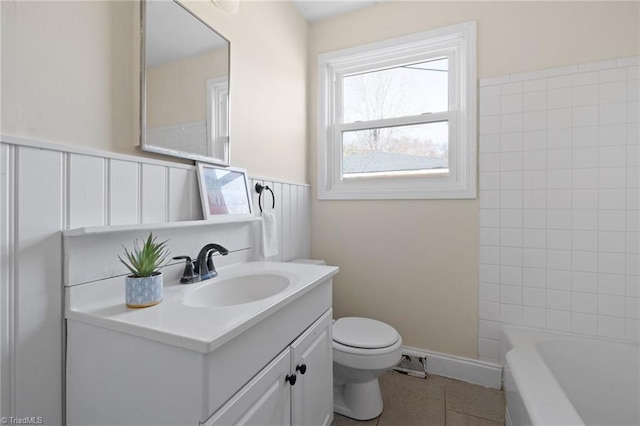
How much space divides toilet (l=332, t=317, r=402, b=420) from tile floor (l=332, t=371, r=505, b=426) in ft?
0.20

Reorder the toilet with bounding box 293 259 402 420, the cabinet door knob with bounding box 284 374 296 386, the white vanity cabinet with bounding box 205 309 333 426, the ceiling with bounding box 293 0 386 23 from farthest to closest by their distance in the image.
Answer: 1. the ceiling with bounding box 293 0 386 23
2. the toilet with bounding box 293 259 402 420
3. the cabinet door knob with bounding box 284 374 296 386
4. the white vanity cabinet with bounding box 205 309 333 426

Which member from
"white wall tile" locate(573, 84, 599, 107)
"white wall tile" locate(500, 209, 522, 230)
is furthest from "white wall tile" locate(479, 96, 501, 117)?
"white wall tile" locate(500, 209, 522, 230)

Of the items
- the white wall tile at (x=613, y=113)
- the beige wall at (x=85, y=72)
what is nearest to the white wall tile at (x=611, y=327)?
the white wall tile at (x=613, y=113)

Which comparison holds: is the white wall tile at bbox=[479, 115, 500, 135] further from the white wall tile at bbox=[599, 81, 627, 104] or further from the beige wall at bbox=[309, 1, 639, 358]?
the white wall tile at bbox=[599, 81, 627, 104]

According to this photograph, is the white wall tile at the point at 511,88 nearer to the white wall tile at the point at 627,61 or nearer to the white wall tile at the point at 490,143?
the white wall tile at the point at 490,143

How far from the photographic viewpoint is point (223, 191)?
1.34 meters

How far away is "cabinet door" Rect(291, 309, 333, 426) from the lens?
103 cm

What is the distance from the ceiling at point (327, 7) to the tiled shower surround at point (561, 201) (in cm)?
103

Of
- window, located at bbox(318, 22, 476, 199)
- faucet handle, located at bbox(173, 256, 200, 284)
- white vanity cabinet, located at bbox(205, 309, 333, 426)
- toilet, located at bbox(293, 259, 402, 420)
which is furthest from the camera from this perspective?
window, located at bbox(318, 22, 476, 199)

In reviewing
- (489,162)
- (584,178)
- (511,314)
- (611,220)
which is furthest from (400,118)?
(511,314)

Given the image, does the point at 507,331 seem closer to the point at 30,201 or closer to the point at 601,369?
the point at 601,369

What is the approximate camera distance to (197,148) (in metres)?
1.23

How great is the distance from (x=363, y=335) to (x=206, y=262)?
92cm

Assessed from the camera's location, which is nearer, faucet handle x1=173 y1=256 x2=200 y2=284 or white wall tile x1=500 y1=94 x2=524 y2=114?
faucet handle x1=173 y1=256 x2=200 y2=284
